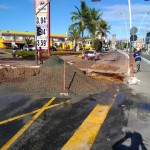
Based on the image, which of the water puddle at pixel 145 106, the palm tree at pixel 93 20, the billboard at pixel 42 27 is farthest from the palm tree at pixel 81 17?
the water puddle at pixel 145 106

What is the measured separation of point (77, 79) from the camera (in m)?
14.2

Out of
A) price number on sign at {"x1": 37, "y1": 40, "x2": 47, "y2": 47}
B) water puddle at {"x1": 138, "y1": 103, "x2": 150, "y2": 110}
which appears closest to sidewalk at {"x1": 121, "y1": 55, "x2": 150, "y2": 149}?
water puddle at {"x1": 138, "y1": 103, "x2": 150, "y2": 110}

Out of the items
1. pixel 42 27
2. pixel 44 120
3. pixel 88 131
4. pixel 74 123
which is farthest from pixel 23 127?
pixel 42 27

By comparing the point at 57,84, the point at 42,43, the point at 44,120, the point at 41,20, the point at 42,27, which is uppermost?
the point at 41,20

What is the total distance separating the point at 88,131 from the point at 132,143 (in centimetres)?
117

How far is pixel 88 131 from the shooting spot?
694 centimetres

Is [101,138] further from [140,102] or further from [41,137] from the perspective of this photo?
[140,102]

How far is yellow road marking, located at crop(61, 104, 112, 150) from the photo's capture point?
5.95 m

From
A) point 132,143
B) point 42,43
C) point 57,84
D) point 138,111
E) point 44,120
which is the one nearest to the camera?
point 132,143

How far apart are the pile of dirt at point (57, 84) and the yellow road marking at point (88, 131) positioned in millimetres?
3318

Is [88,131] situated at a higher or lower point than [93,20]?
lower

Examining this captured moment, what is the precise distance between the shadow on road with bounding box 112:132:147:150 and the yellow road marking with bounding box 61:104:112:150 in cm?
55

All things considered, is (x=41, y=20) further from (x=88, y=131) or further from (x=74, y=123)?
(x=88, y=131)

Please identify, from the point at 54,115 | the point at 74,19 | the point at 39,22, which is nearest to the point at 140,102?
the point at 54,115
